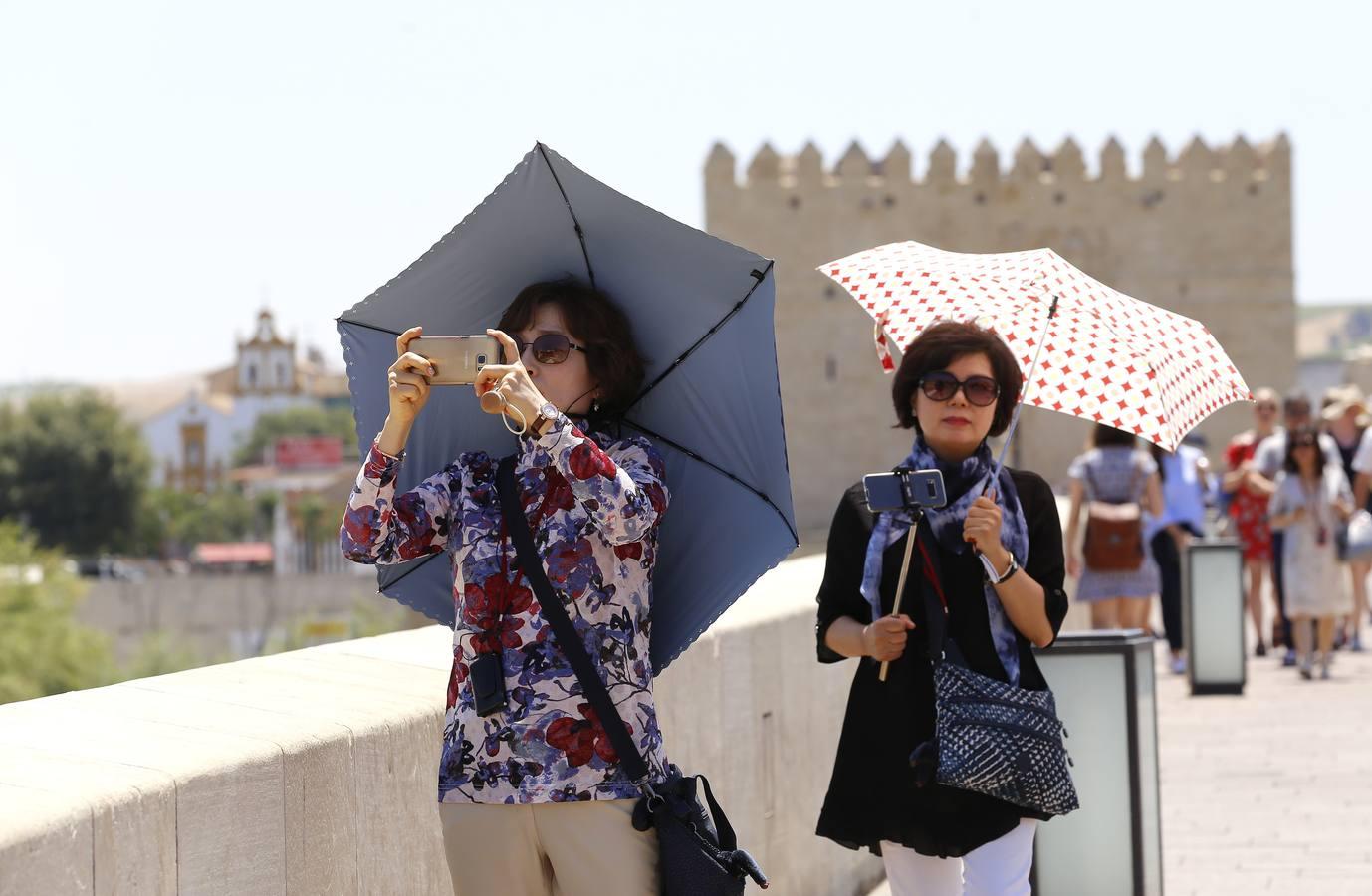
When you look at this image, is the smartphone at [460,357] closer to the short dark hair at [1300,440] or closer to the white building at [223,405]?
the short dark hair at [1300,440]

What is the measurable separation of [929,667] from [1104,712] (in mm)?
1388

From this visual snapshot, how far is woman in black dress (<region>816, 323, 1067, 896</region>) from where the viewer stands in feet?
11.1

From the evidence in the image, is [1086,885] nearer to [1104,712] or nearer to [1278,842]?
[1104,712]

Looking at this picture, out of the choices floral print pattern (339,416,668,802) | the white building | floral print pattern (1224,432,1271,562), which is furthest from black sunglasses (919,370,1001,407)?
the white building

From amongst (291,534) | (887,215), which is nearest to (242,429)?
(291,534)

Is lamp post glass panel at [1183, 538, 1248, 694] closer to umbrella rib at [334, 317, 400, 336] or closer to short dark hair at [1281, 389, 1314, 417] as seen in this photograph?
short dark hair at [1281, 389, 1314, 417]

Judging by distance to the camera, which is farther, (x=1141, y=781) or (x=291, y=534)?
(x=291, y=534)

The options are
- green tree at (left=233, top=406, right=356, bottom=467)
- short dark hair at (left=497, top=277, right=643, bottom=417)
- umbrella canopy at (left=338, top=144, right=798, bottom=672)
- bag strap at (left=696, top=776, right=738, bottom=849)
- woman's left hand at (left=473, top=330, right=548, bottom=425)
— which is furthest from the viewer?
green tree at (left=233, top=406, right=356, bottom=467)

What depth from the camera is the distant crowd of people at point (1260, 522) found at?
8.69m

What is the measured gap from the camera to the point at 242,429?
143m

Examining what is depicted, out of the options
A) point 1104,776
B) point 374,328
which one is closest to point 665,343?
point 374,328

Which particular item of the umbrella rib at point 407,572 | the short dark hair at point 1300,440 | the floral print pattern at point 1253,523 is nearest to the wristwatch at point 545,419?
the umbrella rib at point 407,572

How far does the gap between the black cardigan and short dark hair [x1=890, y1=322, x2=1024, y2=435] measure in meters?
0.22

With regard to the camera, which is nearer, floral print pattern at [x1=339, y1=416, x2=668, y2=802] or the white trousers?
floral print pattern at [x1=339, y1=416, x2=668, y2=802]
